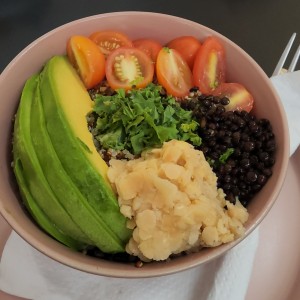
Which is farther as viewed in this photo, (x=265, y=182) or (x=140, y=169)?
(x=265, y=182)

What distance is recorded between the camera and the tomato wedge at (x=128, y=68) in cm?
106

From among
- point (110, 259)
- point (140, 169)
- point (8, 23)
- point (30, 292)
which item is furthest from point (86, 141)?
point (8, 23)

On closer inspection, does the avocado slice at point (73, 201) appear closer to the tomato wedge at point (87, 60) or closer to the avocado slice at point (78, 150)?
the avocado slice at point (78, 150)

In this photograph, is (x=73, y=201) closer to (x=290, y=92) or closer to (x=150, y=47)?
(x=150, y=47)

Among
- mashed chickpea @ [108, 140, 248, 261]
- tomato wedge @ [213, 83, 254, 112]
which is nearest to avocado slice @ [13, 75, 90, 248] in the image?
mashed chickpea @ [108, 140, 248, 261]

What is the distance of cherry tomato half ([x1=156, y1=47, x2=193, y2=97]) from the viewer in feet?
3.52

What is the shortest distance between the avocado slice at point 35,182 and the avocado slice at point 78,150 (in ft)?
0.16

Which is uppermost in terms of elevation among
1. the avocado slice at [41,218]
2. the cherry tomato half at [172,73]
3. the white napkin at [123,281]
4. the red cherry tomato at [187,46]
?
the red cherry tomato at [187,46]

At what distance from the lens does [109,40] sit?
44.3 inches

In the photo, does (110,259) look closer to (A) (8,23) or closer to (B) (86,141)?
(B) (86,141)

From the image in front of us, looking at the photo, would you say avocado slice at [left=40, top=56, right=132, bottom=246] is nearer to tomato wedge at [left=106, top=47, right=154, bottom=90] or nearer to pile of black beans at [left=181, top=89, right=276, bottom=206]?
tomato wedge at [left=106, top=47, right=154, bottom=90]

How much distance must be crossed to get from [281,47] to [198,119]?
66 cm

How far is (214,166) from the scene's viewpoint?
0.97 m

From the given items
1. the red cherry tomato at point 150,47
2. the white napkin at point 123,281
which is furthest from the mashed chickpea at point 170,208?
the red cherry tomato at point 150,47
